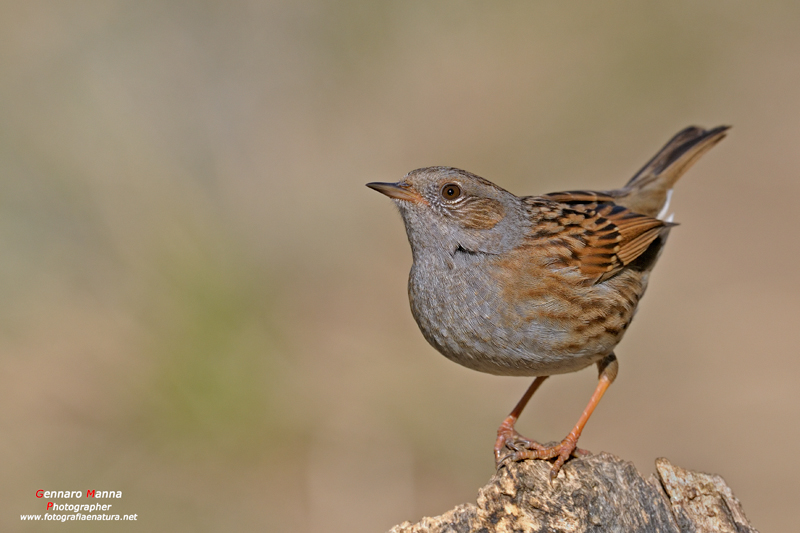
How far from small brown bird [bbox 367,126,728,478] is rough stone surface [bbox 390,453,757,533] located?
1.32ft

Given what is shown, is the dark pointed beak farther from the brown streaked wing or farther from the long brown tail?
the long brown tail

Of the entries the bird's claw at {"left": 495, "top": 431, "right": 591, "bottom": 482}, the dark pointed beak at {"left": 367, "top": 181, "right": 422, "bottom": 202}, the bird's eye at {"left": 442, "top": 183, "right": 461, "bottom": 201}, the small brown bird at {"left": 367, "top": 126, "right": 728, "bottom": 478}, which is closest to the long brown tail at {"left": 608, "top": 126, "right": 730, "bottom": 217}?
the small brown bird at {"left": 367, "top": 126, "right": 728, "bottom": 478}

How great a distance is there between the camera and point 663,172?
626 centimetres

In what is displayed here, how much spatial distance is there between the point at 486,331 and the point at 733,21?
8.94 meters

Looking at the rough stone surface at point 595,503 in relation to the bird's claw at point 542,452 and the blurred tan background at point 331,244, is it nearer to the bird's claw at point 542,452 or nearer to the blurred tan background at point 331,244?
the bird's claw at point 542,452

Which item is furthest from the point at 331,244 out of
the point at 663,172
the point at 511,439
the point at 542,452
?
the point at 542,452

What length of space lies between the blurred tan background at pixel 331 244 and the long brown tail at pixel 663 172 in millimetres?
2372

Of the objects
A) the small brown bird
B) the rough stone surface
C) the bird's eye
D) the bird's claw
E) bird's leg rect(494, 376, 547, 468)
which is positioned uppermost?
the bird's eye

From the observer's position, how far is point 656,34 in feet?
35.1

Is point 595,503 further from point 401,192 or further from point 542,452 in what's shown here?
point 401,192

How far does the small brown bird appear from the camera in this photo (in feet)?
14.6

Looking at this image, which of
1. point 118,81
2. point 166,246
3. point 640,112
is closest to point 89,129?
point 118,81

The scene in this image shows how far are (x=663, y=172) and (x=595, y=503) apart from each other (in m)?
3.36

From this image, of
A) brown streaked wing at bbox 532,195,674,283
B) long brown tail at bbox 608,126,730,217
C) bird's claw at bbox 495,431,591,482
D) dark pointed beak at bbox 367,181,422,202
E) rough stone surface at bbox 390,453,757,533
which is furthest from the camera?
long brown tail at bbox 608,126,730,217
